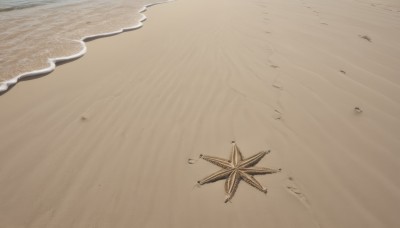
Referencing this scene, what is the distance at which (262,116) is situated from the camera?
3523 millimetres

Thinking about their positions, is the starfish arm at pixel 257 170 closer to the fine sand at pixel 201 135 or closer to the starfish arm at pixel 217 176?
the fine sand at pixel 201 135

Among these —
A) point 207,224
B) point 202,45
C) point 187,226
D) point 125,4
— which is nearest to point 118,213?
point 187,226

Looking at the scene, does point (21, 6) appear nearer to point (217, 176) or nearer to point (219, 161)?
point (219, 161)

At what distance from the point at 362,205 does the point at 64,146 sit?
10.6ft

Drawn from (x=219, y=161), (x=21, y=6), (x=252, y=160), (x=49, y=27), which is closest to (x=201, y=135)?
(x=219, y=161)

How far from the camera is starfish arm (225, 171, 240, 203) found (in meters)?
2.45

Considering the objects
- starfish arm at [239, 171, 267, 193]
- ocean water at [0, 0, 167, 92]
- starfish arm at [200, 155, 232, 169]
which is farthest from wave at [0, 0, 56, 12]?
starfish arm at [239, 171, 267, 193]

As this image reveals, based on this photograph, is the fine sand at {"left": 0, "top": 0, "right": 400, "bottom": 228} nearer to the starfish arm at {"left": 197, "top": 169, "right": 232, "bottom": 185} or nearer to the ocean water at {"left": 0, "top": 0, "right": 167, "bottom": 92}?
the starfish arm at {"left": 197, "top": 169, "right": 232, "bottom": 185}

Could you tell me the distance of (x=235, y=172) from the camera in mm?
2545

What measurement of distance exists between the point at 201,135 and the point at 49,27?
6042 millimetres

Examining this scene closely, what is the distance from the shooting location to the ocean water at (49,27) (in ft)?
15.4

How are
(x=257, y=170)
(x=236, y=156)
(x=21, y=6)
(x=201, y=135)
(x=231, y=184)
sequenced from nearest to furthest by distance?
1. (x=231, y=184)
2. (x=257, y=170)
3. (x=236, y=156)
4. (x=201, y=135)
5. (x=21, y=6)

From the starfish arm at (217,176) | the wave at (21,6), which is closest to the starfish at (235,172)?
the starfish arm at (217,176)

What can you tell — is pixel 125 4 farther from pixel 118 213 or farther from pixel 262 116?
pixel 118 213
